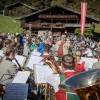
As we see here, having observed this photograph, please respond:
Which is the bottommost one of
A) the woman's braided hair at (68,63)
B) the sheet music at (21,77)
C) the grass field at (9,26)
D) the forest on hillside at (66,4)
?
the sheet music at (21,77)

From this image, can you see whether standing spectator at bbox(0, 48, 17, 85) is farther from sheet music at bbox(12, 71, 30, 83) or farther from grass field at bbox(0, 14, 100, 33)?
grass field at bbox(0, 14, 100, 33)

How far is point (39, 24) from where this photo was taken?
5272cm

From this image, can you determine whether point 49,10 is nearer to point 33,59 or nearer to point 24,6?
point 24,6

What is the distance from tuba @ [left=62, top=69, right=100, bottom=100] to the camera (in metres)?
4.06

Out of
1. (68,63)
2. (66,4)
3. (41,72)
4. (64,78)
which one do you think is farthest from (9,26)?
(64,78)

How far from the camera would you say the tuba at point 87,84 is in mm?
4059

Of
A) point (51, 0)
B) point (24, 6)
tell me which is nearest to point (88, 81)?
point (24, 6)

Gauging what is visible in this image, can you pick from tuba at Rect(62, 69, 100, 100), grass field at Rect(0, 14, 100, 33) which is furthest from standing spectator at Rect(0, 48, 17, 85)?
grass field at Rect(0, 14, 100, 33)

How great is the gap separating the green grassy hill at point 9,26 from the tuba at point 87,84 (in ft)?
177

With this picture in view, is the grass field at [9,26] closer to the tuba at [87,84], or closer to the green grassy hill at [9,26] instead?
the green grassy hill at [9,26]

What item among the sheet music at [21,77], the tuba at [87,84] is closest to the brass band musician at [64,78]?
the tuba at [87,84]

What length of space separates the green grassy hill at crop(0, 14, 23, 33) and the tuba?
54.0 metres

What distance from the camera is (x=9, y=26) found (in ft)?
205

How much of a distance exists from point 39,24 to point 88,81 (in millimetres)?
48548
